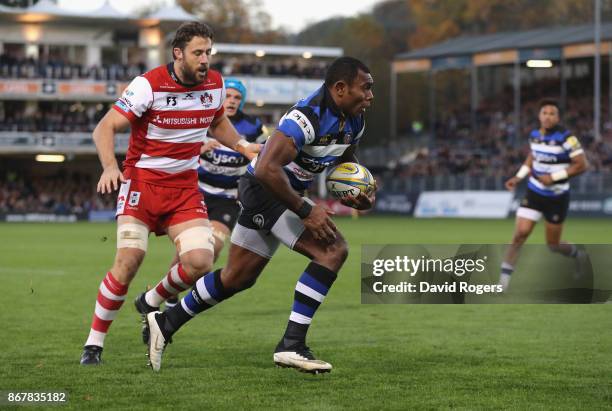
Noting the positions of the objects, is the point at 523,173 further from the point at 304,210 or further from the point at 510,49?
the point at 510,49

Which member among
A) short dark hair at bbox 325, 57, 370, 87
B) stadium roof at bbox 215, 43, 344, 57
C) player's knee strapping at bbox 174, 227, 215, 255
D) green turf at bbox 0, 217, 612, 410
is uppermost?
stadium roof at bbox 215, 43, 344, 57

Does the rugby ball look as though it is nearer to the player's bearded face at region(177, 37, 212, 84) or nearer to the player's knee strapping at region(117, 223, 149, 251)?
the player's bearded face at region(177, 37, 212, 84)

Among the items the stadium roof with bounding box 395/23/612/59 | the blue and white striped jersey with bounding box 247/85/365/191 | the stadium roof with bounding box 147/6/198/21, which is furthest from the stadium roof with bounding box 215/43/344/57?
the blue and white striped jersey with bounding box 247/85/365/191

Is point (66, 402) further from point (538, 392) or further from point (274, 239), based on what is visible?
point (538, 392)

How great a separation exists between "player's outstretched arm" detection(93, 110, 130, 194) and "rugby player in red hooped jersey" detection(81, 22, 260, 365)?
0.6 inches

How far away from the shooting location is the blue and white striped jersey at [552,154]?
46.2 feet

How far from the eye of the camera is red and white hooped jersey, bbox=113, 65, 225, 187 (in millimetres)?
7914

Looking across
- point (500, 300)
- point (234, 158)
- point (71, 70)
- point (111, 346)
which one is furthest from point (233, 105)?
point (71, 70)

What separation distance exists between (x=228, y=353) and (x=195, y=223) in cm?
113

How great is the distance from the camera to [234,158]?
11.4 metres

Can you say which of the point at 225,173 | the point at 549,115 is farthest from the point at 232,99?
the point at 549,115

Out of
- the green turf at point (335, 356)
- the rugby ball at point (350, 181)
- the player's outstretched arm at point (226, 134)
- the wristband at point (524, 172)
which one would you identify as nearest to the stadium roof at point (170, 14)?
the green turf at point (335, 356)

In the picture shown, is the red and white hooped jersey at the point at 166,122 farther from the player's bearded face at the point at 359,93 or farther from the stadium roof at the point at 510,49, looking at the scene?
the stadium roof at the point at 510,49

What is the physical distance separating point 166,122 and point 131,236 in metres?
0.85
